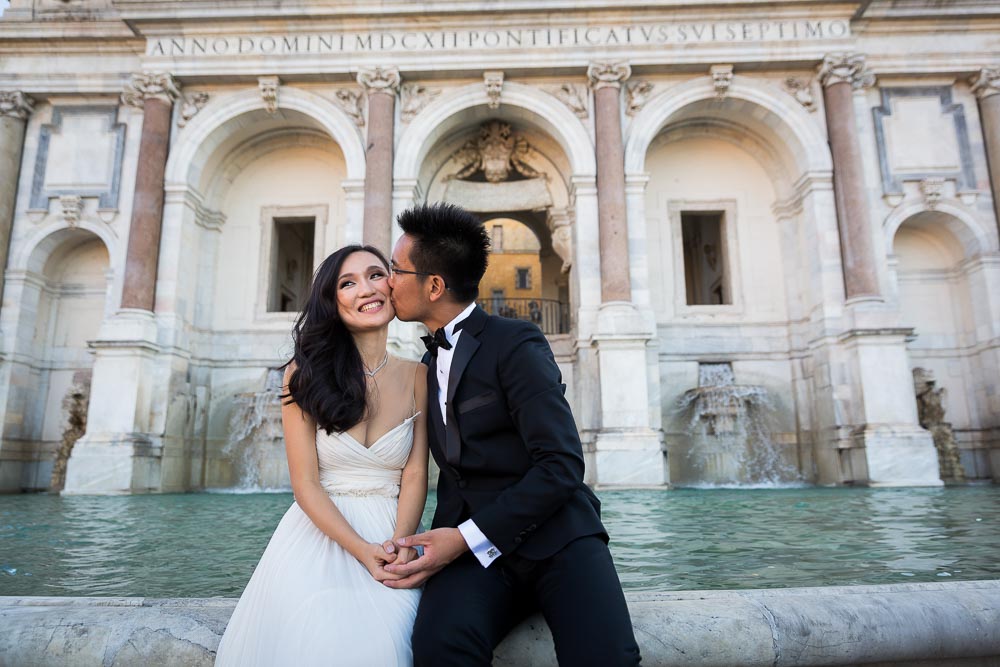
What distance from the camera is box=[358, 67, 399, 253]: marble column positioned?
41.7 ft

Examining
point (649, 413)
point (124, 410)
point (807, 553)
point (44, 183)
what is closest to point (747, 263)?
point (649, 413)

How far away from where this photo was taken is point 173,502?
29.7 feet

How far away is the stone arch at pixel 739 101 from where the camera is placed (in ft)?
43.3

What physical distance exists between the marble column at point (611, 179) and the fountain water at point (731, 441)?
2769mm

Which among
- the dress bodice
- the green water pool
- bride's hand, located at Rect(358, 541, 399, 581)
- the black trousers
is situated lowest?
the green water pool

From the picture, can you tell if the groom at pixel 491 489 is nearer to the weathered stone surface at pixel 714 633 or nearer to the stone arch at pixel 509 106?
the weathered stone surface at pixel 714 633

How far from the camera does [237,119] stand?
13867mm

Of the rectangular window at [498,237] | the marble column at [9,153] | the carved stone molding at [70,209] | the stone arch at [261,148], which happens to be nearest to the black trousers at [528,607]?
the stone arch at [261,148]

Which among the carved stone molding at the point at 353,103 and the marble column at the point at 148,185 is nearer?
the marble column at the point at 148,185

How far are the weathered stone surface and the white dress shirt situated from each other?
25 centimetres

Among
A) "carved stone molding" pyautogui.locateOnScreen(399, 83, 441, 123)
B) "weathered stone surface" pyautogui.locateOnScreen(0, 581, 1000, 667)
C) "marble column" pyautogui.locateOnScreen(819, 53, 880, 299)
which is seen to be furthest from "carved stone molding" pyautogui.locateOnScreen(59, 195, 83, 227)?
"marble column" pyautogui.locateOnScreen(819, 53, 880, 299)

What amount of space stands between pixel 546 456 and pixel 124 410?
12224mm

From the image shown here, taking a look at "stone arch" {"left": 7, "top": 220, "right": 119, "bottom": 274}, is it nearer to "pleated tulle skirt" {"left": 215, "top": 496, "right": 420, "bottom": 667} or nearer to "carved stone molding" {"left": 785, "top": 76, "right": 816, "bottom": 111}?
"pleated tulle skirt" {"left": 215, "top": 496, "right": 420, "bottom": 667}

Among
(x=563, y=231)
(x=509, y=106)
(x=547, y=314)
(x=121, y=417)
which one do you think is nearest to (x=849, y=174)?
(x=563, y=231)
